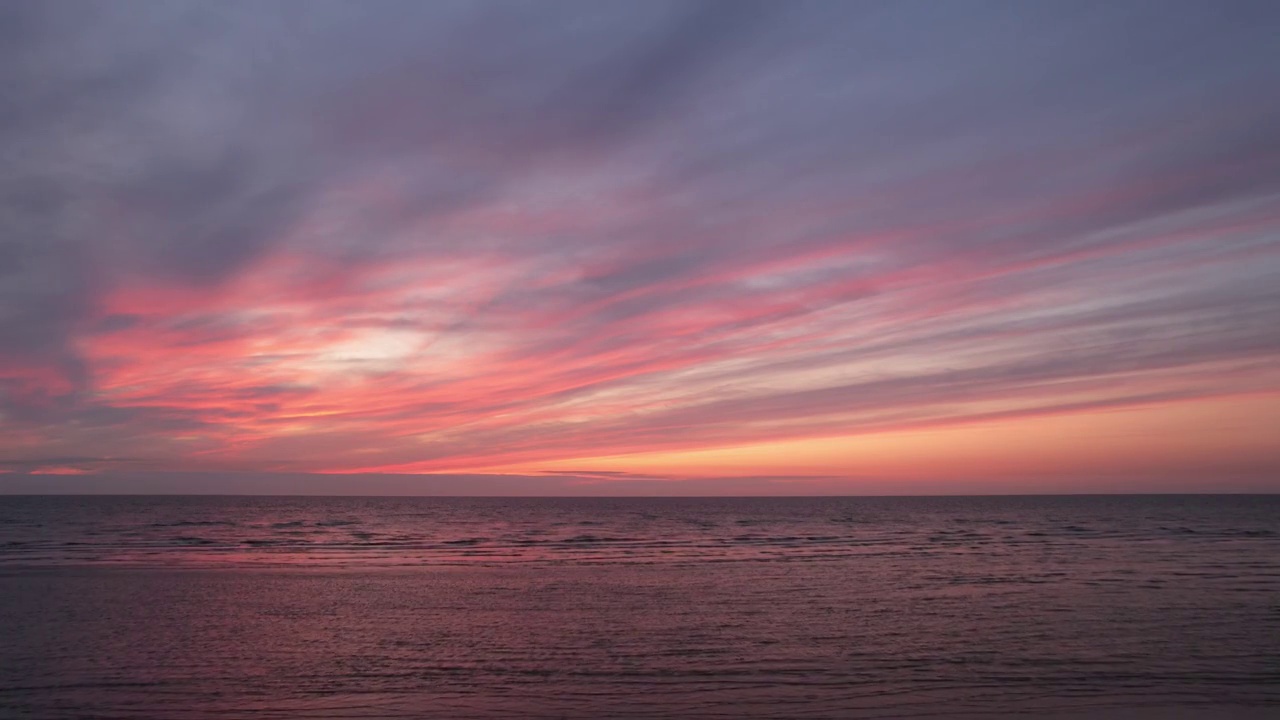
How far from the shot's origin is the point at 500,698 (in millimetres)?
16578

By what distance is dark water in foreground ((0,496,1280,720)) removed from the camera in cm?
1633

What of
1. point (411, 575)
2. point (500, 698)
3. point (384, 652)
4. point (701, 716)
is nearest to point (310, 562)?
point (411, 575)

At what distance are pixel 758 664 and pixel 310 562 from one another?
33923 millimetres

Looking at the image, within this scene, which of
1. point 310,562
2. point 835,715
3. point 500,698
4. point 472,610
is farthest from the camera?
point 310,562

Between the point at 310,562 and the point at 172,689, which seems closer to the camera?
the point at 172,689

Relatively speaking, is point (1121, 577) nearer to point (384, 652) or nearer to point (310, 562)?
point (384, 652)

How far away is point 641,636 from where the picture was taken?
75.4 ft

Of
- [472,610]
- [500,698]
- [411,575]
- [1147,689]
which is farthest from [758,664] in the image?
[411,575]

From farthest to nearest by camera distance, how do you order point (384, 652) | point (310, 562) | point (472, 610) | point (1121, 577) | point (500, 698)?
point (310, 562) → point (1121, 577) → point (472, 610) → point (384, 652) → point (500, 698)

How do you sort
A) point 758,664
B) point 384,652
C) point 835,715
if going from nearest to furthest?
point 835,715
point 758,664
point 384,652

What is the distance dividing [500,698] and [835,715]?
22.3 ft

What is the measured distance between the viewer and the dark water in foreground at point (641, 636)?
1633 centimetres

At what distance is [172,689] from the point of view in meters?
17.2

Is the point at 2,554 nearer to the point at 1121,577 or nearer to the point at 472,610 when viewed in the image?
the point at 472,610
